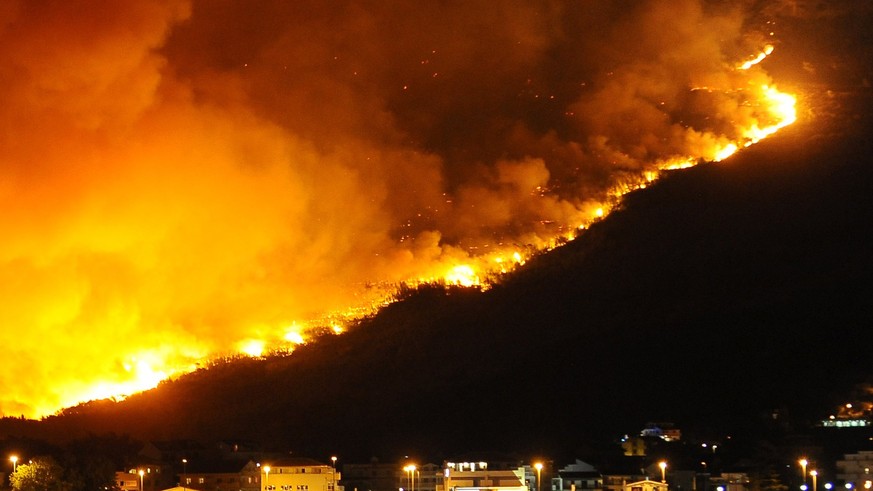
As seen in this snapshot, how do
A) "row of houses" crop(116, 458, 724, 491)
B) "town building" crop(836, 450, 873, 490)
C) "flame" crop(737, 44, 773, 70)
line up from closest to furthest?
"town building" crop(836, 450, 873, 490)
"row of houses" crop(116, 458, 724, 491)
"flame" crop(737, 44, 773, 70)

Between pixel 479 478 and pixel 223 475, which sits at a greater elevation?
pixel 223 475

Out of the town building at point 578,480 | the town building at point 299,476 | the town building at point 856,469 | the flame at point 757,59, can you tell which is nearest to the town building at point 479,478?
the town building at point 578,480

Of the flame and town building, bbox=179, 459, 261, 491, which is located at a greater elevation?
the flame

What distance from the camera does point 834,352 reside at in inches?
1777

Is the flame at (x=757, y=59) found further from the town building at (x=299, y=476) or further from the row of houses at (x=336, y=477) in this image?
the town building at (x=299, y=476)

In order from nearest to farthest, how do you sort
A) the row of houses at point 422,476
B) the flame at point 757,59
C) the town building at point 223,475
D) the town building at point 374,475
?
the row of houses at point 422,476 → the town building at point 223,475 → the town building at point 374,475 → the flame at point 757,59

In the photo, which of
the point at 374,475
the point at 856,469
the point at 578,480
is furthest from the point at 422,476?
the point at 856,469

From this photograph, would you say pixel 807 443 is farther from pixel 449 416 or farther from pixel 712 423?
pixel 449 416

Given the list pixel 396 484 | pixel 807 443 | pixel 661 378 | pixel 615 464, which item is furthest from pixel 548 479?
pixel 661 378

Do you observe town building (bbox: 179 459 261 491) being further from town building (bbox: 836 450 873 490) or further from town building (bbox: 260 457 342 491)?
town building (bbox: 836 450 873 490)

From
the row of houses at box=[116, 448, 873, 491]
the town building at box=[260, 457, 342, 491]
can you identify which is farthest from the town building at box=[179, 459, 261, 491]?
the town building at box=[260, 457, 342, 491]

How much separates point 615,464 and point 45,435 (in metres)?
16.8

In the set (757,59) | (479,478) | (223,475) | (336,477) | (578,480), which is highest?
(757,59)

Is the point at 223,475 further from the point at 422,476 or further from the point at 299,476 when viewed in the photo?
the point at 422,476
